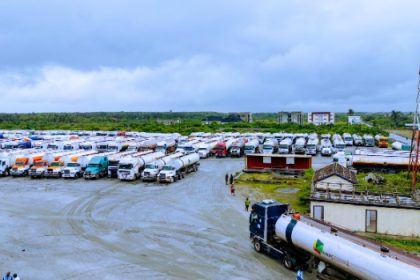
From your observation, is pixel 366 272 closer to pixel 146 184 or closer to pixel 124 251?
pixel 124 251

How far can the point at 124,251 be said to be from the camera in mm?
21219

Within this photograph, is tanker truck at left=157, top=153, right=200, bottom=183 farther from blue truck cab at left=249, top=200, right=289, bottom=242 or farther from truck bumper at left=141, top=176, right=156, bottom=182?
blue truck cab at left=249, top=200, right=289, bottom=242

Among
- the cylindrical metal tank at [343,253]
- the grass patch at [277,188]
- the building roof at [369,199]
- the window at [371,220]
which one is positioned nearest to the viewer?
the cylindrical metal tank at [343,253]

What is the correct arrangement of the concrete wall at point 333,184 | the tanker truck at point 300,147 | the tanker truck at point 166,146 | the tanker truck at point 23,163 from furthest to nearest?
the tanker truck at point 300,147, the tanker truck at point 166,146, the tanker truck at point 23,163, the concrete wall at point 333,184

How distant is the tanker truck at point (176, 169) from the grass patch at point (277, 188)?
594cm

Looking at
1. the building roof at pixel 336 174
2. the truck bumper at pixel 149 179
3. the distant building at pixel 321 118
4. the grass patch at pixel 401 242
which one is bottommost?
the grass patch at pixel 401 242

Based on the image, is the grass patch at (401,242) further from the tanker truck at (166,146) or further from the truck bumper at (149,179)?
the tanker truck at (166,146)

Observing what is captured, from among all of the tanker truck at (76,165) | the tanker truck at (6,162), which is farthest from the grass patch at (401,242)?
the tanker truck at (6,162)

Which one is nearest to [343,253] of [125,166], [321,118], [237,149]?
[125,166]

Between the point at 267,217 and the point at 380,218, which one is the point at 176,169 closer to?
the point at 380,218

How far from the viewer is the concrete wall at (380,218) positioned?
23844 millimetres

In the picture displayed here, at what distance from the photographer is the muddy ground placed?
61.8 feet

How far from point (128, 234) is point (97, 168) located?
2191 centimetres

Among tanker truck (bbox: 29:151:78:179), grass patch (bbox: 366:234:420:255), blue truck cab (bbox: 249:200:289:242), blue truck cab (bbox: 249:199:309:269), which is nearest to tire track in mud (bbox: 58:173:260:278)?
blue truck cab (bbox: 249:199:309:269)
